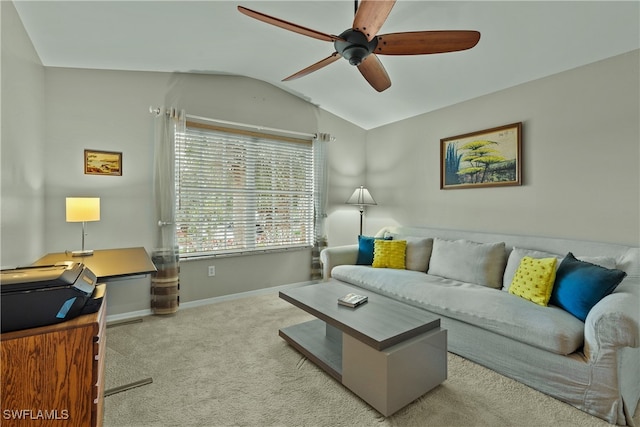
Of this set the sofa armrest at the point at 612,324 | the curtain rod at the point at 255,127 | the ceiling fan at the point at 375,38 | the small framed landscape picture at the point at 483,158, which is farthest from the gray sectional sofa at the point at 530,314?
the curtain rod at the point at 255,127

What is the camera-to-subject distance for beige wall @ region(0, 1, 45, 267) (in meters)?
1.86

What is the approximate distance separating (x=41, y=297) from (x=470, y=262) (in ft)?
10.1

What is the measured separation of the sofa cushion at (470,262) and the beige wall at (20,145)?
3510 mm

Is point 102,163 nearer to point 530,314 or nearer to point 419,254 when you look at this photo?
point 419,254

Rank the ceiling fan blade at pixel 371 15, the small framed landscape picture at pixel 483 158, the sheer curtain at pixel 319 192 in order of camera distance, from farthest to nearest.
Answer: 1. the sheer curtain at pixel 319 192
2. the small framed landscape picture at pixel 483 158
3. the ceiling fan blade at pixel 371 15

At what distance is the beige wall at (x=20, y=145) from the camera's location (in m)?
1.86

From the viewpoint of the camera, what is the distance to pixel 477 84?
123 inches

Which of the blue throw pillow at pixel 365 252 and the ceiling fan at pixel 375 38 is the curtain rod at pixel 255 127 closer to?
the blue throw pillow at pixel 365 252

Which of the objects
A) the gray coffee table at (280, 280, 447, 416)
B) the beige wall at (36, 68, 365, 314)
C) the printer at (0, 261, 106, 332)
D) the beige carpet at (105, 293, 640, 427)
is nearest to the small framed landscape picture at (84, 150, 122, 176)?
the beige wall at (36, 68, 365, 314)

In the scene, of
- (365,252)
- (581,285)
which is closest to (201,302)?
(365,252)

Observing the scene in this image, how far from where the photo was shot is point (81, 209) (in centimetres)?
255

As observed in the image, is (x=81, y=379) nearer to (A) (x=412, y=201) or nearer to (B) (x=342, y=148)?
(A) (x=412, y=201)

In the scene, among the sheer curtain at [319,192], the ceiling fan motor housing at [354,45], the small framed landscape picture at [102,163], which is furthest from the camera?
the sheer curtain at [319,192]

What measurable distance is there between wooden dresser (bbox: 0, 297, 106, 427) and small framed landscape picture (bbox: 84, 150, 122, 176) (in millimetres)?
2394
